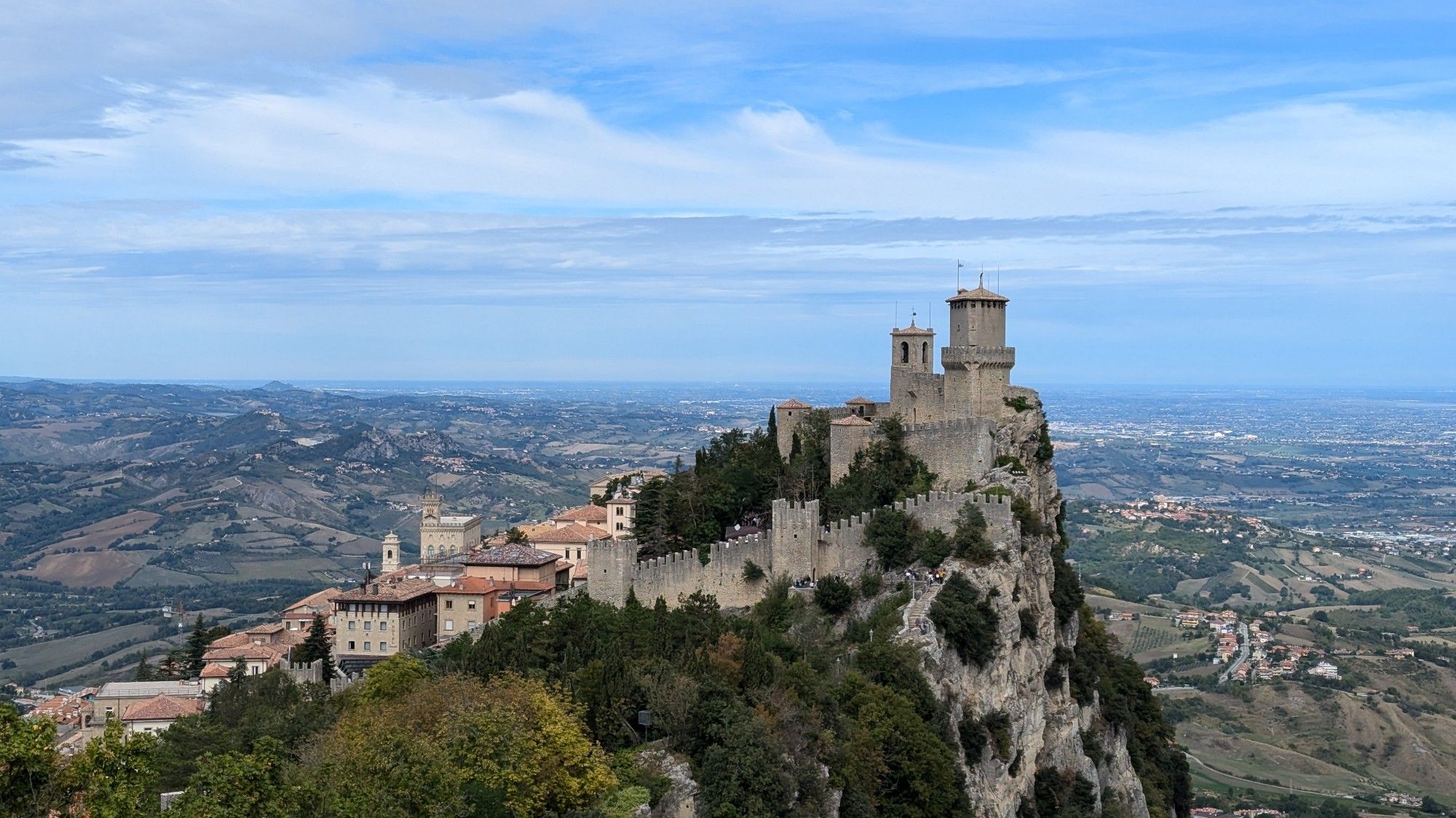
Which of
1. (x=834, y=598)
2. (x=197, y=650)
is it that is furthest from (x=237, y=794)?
(x=197, y=650)

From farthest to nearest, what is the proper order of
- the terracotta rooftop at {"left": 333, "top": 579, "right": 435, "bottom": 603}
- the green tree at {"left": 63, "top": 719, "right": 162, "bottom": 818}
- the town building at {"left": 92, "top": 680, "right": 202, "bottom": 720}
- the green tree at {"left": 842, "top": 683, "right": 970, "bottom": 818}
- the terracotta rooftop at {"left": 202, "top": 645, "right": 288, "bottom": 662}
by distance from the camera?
the terracotta rooftop at {"left": 202, "top": 645, "right": 288, "bottom": 662}
the town building at {"left": 92, "top": 680, "right": 202, "bottom": 720}
the terracotta rooftop at {"left": 333, "top": 579, "right": 435, "bottom": 603}
the green tree at {"left": 842, "top": 683, "right": 970, "bottom": 818}
the green tree at {"left": 63, "top": 719, "right": 162, "bottom": 818}

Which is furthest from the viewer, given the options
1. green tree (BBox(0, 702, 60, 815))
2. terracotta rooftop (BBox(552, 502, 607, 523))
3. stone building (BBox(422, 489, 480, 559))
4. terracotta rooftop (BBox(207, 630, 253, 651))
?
stone building (BBox(422, 489, 480, 559))

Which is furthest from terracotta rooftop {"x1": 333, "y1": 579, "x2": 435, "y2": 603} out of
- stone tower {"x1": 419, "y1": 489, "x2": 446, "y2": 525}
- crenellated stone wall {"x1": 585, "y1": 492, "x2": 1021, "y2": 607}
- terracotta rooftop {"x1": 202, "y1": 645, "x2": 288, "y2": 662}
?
stone tower {"x1": 419, "y1": 489, "x2": 446, "y2": 525}

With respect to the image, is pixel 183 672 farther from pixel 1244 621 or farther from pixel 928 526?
pixel 1244 621

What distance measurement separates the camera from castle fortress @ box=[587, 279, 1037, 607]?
1919 inches

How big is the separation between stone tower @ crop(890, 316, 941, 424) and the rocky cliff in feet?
9.58

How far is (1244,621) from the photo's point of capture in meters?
153

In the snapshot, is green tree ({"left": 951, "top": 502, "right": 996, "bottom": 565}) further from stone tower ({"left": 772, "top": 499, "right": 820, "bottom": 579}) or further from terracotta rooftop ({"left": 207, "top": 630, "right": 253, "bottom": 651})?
terracotta rooftop ({"left": 207, "top": 630, "right": 253, "bottom": 651})

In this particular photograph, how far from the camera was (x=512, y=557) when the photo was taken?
58500mm

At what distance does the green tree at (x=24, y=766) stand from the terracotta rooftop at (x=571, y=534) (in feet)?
138

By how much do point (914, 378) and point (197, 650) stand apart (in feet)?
109

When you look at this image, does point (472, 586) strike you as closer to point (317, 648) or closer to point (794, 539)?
point (317, 648)

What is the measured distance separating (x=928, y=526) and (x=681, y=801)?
17832mm

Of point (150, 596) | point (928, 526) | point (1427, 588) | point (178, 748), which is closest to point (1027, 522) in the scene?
point (928, 526)
